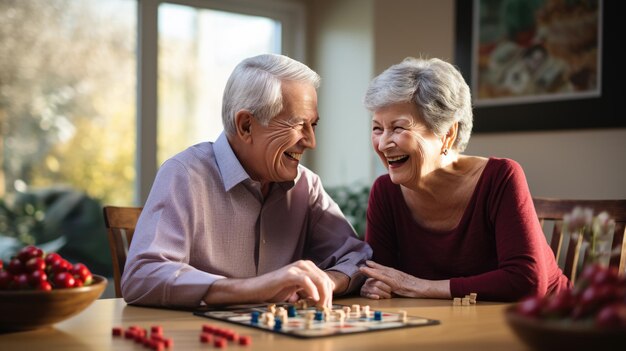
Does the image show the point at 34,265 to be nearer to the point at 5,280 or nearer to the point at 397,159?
the point at 5,280

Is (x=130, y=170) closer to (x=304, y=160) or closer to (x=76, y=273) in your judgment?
(x=304, y=160)

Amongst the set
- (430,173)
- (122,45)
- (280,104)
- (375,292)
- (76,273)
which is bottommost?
(375,292)

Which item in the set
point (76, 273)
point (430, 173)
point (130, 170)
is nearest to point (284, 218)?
point (430, 173)

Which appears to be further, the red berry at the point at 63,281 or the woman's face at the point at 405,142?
the woman's face at the point at 405,142

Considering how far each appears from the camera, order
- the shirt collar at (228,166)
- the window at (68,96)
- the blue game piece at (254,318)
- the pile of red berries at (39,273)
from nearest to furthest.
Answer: the pile of red berries at (39,273) → the blue game piece at (254,318) → the shirt collar at (228,166) → the window at (68,96)

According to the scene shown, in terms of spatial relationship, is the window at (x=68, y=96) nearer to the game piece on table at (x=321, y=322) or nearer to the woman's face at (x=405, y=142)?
the woman's face at (x=405, y=142)

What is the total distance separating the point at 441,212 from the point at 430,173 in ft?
0.41

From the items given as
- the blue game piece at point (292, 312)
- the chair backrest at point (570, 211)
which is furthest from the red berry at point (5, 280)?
the chair backrest at point (570, 211)

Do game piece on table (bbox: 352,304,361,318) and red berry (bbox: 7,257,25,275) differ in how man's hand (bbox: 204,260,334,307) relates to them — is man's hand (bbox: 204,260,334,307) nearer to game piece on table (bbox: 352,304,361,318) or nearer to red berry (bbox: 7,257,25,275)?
game piece on table (bbox: 352,304,361,318)

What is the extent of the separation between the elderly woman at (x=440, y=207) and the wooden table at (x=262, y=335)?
26 centimetres

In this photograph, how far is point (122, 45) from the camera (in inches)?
178

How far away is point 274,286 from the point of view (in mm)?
1704

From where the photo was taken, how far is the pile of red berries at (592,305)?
102 centimetres

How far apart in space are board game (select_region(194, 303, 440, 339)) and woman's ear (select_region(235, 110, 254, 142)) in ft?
1.90
